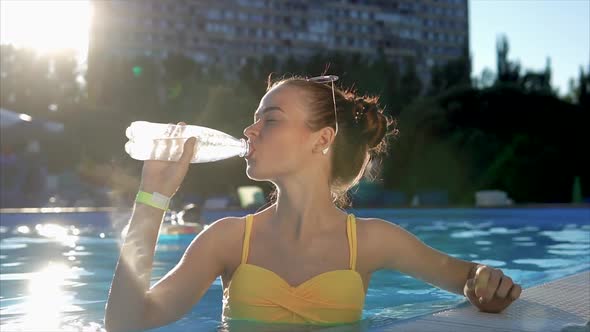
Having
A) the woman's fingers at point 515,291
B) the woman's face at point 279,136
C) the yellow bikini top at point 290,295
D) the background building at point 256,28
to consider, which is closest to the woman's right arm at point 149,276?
the yellow bikini top at point 290,295

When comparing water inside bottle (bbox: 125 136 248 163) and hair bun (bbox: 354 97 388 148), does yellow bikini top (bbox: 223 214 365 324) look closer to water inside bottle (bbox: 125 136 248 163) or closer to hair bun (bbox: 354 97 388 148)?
water inside bottle (bbox: 125 136 248 163)

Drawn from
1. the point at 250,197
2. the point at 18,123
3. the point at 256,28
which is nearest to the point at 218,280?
the point at 250,197

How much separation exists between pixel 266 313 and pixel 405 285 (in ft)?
10.3

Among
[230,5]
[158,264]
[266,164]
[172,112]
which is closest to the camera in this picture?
[266,164]

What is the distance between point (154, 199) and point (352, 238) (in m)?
0.75

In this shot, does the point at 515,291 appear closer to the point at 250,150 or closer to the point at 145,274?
the point at 250,150

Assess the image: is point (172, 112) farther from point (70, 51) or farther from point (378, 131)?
point (378, 131)

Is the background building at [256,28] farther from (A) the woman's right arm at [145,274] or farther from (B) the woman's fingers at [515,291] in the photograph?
(A) the woman's right arm at [145,274]

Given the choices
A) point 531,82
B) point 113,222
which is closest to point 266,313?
point 113,222

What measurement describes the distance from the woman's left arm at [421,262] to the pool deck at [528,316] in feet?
0.21

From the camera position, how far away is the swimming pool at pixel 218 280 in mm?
3879

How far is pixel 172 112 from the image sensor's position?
2755cm

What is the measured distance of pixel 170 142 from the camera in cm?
208

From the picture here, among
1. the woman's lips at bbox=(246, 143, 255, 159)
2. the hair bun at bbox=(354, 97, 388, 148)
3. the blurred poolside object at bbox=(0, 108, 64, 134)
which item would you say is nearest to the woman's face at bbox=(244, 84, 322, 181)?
the woman's lips at bbox=(246, 143, 255, 159)
